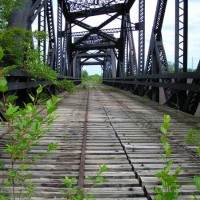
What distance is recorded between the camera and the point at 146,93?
12.9m

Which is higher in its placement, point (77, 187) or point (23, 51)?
point (23, 51)

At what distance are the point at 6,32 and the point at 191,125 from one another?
4096mm

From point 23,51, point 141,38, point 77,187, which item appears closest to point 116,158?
point 77,187

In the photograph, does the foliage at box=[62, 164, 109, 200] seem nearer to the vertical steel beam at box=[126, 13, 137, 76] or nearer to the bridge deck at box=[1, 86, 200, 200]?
the bridge deck at box=[1, 86, 200, 200]

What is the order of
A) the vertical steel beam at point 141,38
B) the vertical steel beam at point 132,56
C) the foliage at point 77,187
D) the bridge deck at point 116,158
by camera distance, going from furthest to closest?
the vertical steel beam at point 132,56
the vertical steel beam at point 141,38
the bridge deck at point 116,158
the foliage at point 77,187

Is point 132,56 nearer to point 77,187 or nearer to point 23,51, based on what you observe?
point 23,51

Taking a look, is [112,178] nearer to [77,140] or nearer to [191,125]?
[77,140]

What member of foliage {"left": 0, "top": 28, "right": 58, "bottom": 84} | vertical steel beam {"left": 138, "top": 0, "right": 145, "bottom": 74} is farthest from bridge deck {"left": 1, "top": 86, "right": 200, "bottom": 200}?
vertical steel beam {"left": 138, "top": 0, "right": 145, "bottom": 74}

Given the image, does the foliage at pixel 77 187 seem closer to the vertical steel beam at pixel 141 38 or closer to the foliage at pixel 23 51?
the foliage at pixel 23 51

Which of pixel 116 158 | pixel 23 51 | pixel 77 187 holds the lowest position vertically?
pixel 116 158

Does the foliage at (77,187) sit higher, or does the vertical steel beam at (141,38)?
the vertical steel beam at (141,38)

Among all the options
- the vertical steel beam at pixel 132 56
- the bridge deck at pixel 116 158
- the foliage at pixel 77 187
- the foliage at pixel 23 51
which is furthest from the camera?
the vertical steel beam at pixel 132 56

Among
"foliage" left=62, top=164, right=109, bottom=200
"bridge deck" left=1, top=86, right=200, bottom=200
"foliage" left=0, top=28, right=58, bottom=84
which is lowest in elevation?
"bridge deck" left=1, top=86, right=200, bottom=200

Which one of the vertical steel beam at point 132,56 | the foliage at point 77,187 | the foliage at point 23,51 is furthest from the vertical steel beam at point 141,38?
the foliage at point 77,187
